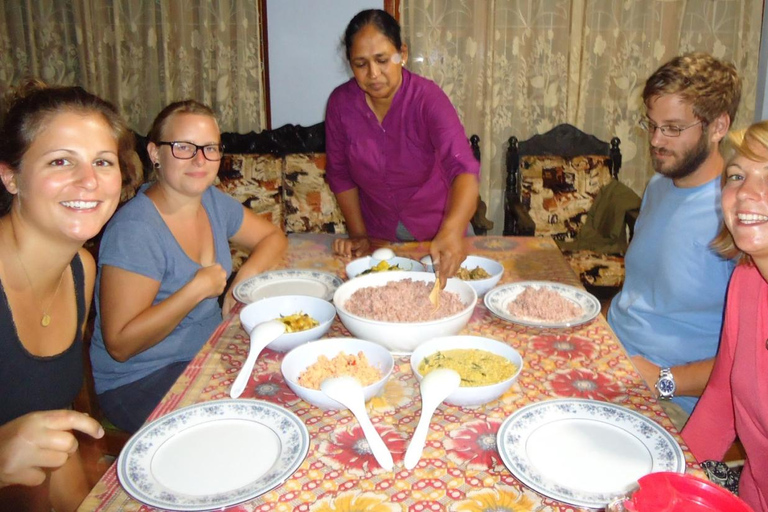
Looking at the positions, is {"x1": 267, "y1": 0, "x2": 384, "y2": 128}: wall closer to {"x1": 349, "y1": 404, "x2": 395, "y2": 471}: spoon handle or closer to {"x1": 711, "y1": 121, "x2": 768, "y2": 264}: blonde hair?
{"x1": 711, "y1": 121, "x2": 768, "y2": 264}: blonde hair

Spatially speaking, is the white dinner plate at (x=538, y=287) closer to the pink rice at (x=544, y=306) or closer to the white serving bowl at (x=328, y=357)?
the pink rice at (x=544, y=306)

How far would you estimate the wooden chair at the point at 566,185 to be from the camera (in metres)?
3.97

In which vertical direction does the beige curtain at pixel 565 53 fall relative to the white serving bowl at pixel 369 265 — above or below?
above

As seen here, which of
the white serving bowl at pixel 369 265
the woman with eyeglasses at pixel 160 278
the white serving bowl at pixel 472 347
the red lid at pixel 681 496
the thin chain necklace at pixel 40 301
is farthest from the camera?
the white serving bowl at pixel 369 265

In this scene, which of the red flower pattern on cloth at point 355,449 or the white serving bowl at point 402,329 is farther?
the white serving bowl at point 402,329

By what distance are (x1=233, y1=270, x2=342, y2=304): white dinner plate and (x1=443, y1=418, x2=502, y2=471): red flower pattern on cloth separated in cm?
Answer: 79

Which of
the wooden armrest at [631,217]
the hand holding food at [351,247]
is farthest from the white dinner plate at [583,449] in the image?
the wooden armrest at [631,217]

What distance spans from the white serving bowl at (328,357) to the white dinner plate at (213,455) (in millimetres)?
70

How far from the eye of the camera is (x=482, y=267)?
210cm

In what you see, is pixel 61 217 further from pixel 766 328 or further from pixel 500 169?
pixel 500 169

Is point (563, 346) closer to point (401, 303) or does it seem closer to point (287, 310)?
point (401, 303)

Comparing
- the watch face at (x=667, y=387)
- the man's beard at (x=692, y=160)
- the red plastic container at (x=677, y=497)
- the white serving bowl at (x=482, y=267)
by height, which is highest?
the man's beard at (x=692, y=160)

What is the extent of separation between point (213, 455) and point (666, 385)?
1.19m

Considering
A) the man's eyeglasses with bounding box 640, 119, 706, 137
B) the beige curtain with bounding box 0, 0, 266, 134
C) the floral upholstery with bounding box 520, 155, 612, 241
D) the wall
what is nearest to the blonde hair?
the man's eyeglasses with bounding box 640, 119, 706, 137
